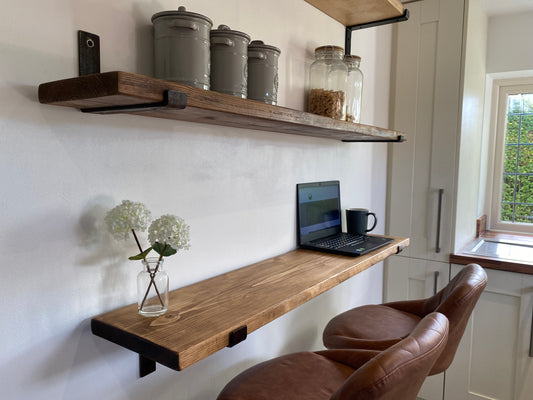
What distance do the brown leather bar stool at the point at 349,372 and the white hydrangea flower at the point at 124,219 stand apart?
541 mm

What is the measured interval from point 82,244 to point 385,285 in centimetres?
194

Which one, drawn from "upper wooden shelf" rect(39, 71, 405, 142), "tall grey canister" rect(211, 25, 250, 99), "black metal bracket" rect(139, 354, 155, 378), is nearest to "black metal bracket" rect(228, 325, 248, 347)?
"black metal bracket" rect(139, 354, 155, 378)

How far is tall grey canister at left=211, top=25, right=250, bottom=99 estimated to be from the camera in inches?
40.4

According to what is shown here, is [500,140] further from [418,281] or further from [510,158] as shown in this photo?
[418,281]

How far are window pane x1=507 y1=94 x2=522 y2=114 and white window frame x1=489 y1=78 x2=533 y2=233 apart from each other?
3 cm

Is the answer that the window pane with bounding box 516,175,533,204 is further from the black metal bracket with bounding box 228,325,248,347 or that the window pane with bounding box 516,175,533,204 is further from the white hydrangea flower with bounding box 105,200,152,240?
the white hydrangea flower with bounding box 105,200,152,240

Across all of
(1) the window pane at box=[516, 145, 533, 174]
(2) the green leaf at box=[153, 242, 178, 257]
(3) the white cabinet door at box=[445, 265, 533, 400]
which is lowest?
(3) the white cabinet door at box=[445, 265, 533, 400]

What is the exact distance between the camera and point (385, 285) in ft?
7.93

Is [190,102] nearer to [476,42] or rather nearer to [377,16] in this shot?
[377,16]

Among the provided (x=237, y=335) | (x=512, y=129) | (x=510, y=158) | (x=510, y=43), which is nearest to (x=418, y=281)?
(x=510, y=158)

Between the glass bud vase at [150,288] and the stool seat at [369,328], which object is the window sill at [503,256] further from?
the glass bud vase at [150,288]

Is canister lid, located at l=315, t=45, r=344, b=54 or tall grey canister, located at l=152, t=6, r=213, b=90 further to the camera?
canister lid, located at l=315, t=45, r=344, b=54

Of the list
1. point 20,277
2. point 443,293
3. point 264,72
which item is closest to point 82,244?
point 20,277

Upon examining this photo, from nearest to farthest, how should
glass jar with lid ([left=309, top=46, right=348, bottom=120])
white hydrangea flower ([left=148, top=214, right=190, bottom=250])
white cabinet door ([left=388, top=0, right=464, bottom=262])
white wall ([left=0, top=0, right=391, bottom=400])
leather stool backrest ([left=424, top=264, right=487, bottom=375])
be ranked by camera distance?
1. white wall ([left=0, top=0, right=391, bottom=400])
2. white hydrangea flower ([left=148, top=214, right=190, bottom=250])
3. leather stool backrest ([left=424, top=264, right=487, bottom=375])
4. glass jar with lid ([left=309, top=46, right=348, bottom=120])
5. white cabinet door ([left=388, top=0, right=464, bottom=262])
